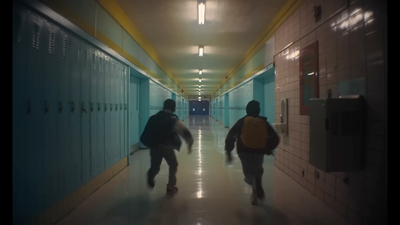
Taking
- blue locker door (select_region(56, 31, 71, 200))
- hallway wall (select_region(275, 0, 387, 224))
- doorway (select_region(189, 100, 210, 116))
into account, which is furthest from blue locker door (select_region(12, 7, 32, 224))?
doorway (select_region(189, 100, 210, 116))

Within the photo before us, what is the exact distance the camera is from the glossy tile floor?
2.82 metres

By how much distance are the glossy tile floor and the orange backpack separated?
793mm

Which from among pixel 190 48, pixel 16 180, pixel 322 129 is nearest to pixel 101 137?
pixel 16 180

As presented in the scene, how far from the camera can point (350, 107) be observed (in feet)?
8.53

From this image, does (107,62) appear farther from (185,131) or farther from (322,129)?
(322,129)

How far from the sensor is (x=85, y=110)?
343 cm

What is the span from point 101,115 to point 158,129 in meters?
1.21

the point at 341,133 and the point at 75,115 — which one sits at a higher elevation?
the point at 75,115

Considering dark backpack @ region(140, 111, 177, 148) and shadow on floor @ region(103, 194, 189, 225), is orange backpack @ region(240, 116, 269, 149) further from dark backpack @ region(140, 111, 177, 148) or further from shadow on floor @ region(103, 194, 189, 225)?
shadow on floor @ region(103, 194, 189, 225)

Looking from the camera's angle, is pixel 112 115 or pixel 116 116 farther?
pixel 116 116

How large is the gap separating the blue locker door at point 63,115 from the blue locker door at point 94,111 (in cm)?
67

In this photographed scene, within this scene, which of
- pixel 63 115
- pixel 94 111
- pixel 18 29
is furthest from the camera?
pixel 94 111

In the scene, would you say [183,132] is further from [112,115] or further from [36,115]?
[112,115]

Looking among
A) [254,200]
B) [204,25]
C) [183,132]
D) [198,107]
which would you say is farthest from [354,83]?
[198,107]
